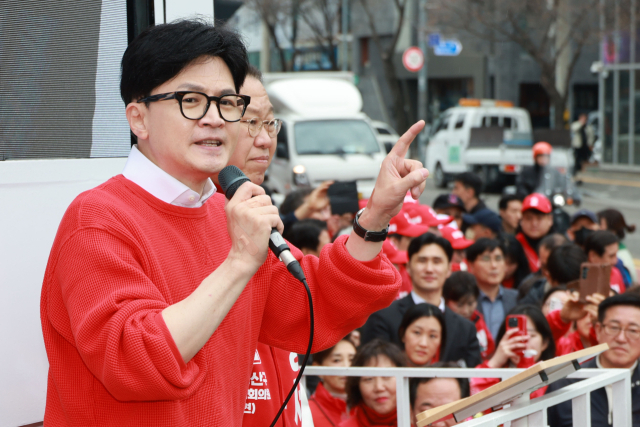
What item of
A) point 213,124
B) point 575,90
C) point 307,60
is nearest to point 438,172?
point 575,90

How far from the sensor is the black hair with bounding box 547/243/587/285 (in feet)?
18.0

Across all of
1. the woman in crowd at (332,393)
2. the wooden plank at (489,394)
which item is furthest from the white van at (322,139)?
the wooden plank at (489,394)

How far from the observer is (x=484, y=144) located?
1889 centimetres

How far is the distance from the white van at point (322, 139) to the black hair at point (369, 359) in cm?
893

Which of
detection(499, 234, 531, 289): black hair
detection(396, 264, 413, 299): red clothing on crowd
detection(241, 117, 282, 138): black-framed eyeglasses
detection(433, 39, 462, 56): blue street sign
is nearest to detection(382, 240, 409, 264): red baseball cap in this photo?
detection(396, 264, 413, 299): red clothing on crowd

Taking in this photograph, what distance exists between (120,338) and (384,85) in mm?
34864

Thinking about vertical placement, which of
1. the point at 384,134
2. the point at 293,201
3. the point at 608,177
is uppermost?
the point at 384,134

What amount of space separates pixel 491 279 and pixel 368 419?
2.41 m

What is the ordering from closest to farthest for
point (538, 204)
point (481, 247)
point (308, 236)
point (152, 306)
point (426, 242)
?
point (152, 306) → point (426, 242) → point (308, 236) → point (481, 247) → point (538, 204)

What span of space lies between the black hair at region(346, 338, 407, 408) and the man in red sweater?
174cm

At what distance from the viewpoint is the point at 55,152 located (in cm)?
256

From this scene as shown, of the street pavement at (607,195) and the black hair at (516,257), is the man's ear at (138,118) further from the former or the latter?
the street pavement at (607,195)

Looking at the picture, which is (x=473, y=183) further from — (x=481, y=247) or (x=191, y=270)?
(x=191, y=270)

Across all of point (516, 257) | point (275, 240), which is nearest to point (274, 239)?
point (275, 240)
